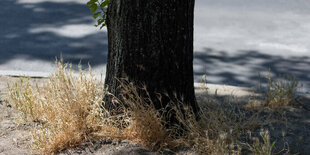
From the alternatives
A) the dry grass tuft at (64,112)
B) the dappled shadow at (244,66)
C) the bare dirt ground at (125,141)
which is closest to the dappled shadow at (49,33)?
the dappled shadow at (244,66)

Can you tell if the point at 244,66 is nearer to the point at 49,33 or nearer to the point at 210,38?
the point at 210,38

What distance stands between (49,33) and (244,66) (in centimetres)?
337

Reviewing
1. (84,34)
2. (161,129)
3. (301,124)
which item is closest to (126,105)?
(161,129)

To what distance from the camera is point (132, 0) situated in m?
3.62

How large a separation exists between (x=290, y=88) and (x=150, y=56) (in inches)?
66.4

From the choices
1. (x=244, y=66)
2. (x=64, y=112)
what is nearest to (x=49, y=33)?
(x=244, y=66)

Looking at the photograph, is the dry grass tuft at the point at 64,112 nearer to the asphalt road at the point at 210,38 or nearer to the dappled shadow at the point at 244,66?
the asphalt road at the point at 210,38

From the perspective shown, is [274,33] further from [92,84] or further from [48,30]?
[92,84]

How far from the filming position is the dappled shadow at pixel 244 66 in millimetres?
6109

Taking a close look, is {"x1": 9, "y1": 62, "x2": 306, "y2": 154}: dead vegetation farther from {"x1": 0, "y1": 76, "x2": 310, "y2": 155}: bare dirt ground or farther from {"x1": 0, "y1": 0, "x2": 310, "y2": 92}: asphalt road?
{"x1": 0, "y1": 0, "x2": 310, "y2": 92}: asphalt road

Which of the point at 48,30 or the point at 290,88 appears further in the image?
the point at 48,30

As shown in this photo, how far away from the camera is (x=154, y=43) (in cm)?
367

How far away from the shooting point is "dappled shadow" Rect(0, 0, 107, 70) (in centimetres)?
681

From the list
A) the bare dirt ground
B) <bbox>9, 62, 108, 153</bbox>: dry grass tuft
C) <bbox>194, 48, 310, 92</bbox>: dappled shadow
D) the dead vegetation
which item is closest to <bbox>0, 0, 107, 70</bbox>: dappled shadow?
<bbox>194, 48, 310, 92</bbox>: dappled shadow
